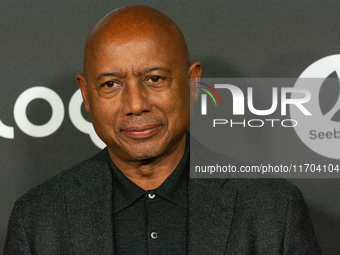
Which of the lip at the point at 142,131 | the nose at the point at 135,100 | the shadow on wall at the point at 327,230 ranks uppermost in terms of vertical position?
the nose at the point at 135,100

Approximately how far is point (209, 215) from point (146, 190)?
0.77 ft

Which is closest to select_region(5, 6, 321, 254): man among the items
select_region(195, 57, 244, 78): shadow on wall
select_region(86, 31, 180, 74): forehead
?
select_region(86, 31, 180, 74): forehead

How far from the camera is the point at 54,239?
152 cm

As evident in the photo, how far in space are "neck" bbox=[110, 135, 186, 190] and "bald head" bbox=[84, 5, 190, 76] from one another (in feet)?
1.08

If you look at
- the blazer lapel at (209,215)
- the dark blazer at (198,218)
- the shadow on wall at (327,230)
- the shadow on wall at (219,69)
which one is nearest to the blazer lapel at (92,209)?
the dark blazer at (198,218)

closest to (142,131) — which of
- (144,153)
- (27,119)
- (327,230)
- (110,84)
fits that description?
(144,153)

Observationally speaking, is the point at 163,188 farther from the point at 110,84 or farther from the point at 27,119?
the point at 27,119

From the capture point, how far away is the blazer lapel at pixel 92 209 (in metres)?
1.46

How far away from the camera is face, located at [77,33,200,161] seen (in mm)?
1390

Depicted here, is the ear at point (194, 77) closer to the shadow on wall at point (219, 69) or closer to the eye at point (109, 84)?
the eye at point (109, 84)

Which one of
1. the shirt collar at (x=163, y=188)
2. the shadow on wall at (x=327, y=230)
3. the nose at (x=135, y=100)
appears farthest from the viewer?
the shadow on wall at (x=327, y=230)

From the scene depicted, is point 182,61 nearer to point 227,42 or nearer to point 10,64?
point 227,42

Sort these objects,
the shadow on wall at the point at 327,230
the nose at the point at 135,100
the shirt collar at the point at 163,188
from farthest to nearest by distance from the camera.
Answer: the shadow on wall at the point at 327,230 < the shirt collar at the point at 163,188 < the nose at the point at 135,100

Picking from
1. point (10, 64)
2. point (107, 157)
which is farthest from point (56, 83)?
point (107, 157)
